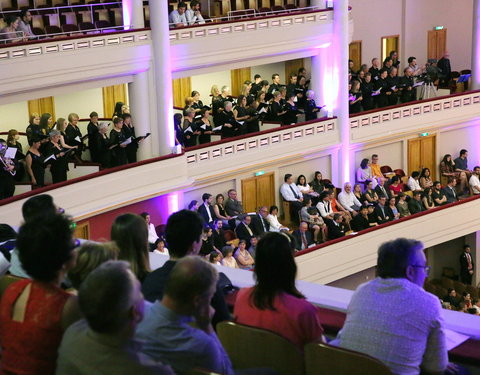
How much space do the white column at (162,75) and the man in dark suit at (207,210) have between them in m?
1.03

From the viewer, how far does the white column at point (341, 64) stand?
1875 centimetres

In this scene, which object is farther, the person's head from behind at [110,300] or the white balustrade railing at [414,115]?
the white balustrade railing at [414,115]

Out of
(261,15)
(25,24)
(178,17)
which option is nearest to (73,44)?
(25,24)

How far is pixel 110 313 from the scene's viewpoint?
3.02m

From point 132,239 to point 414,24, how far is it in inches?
802

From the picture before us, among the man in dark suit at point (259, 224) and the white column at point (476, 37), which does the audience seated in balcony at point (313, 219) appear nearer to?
the man in dark suit at point (259, 224)

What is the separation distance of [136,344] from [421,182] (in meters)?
16.6

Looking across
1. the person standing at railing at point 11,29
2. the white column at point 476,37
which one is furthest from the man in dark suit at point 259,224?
the white column at point 476,37

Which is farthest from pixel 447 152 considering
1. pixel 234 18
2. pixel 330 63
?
pixel 234 18

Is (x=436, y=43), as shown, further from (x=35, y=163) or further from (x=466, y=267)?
(x=35, y=163)

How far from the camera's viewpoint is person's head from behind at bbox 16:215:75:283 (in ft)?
11.2

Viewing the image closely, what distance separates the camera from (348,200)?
17562 mm

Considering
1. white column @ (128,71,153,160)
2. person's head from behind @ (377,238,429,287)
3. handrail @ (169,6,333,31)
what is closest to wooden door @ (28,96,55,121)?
white column @ (128,71,153,160)

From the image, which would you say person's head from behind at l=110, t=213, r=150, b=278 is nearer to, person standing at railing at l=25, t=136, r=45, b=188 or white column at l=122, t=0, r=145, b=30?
person standing at railing at l=25, t=136, r=45, b=188
